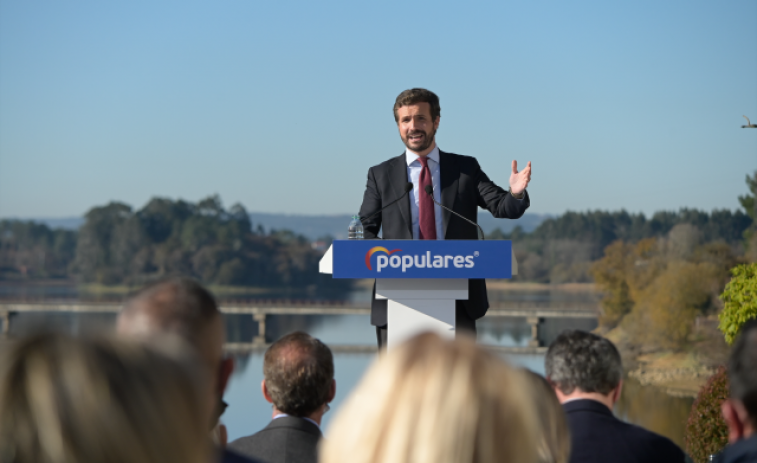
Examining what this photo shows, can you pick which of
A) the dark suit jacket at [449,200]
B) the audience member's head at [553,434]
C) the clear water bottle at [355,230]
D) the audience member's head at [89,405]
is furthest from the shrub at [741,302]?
the audience member's head at [89,405]

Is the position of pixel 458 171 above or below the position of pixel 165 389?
above

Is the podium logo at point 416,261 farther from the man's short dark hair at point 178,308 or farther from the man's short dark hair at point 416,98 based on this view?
the man's short dark hair at point 178,308

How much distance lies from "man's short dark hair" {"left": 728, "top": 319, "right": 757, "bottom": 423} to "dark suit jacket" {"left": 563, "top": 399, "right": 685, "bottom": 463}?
2.51 ft

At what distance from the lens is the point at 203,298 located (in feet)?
7.20

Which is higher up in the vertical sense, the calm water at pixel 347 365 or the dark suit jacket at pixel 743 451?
the dark suit jacket at pixel 743 451

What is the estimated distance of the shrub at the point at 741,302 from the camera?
48.5 feet

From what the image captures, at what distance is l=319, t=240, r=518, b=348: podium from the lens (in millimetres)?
4441

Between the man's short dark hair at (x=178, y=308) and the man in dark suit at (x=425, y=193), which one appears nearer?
the man's short dark hair at (x=178, y=308)

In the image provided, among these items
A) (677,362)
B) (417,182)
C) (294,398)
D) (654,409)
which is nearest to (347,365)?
(654,409)

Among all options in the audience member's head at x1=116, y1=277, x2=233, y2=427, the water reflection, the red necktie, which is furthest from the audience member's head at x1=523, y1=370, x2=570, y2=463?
the water reflection

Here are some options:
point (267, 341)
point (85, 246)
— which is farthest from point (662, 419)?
point (85, 246)

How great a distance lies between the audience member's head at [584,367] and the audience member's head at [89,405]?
1.82 m

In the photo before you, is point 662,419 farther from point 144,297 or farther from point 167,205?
point 167,205

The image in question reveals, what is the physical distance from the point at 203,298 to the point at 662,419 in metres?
38.1
